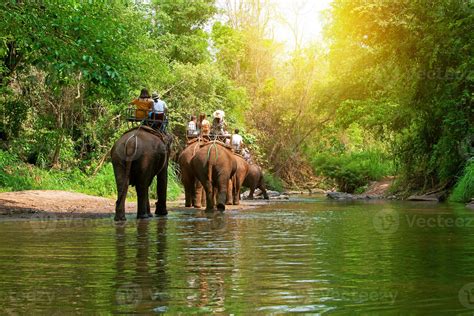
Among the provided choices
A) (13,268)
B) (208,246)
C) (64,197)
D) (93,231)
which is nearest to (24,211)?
(64,197)

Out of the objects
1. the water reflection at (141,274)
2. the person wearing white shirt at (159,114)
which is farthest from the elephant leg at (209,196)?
the water reflection at (141,274)

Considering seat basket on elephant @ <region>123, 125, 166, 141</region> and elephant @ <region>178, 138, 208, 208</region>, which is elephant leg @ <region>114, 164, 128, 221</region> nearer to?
seat basket on elephant @ <region>123, 125, 166, 141</region>

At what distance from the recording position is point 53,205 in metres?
18.5

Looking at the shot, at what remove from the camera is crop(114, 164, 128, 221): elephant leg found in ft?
46.3

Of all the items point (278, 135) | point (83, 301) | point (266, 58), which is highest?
point (266, 58)

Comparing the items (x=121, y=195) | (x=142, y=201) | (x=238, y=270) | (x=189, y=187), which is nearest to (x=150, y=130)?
(x=142, y=201)

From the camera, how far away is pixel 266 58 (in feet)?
158

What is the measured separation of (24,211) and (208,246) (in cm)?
886

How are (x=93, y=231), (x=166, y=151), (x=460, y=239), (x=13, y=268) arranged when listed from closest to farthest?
(x=13, y=268) < (x=460, y=239) < (x=93, y=231) < (x=166, y=151)

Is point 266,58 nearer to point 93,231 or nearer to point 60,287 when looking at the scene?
point 93,231

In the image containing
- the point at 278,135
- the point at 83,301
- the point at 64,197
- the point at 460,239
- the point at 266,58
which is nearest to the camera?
the point at 83,301

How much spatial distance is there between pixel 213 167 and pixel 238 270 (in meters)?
12.3

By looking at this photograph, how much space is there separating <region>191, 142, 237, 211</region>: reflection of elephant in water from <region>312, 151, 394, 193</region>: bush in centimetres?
1918

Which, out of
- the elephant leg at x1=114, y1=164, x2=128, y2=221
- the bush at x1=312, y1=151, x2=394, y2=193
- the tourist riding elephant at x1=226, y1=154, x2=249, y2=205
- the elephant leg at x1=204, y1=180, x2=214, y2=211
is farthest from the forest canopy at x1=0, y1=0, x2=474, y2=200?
the tourist riding elephant at x1=226, y1=154, x2=249, y2=205
